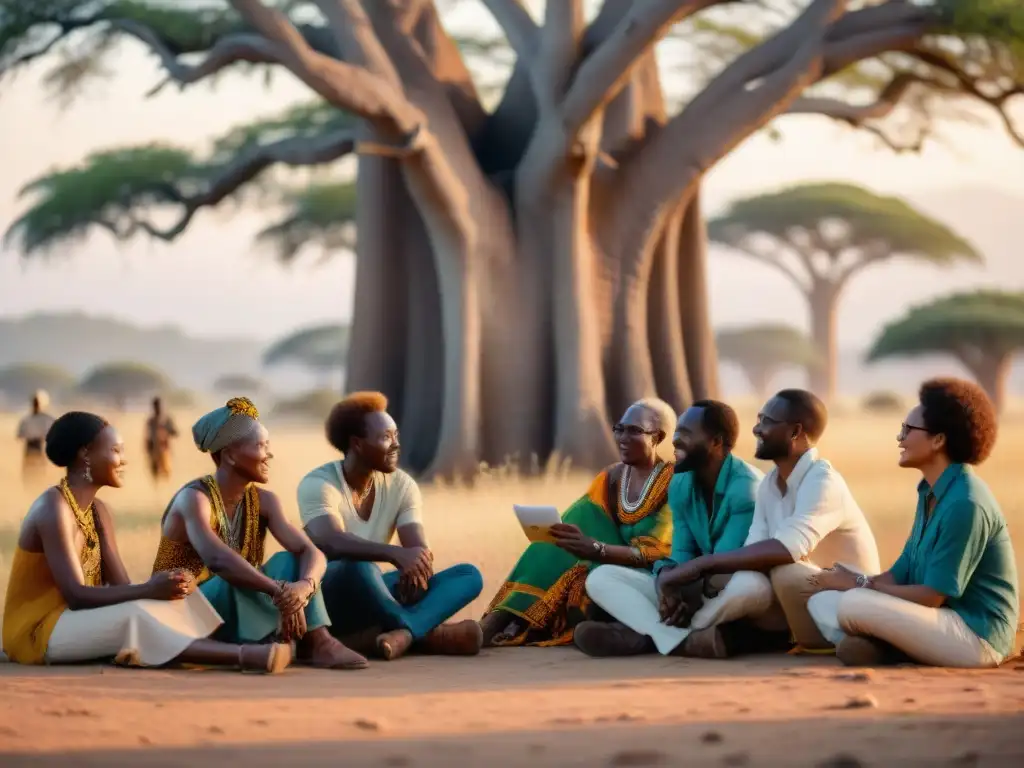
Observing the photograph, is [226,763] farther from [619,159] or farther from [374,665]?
[619,159]

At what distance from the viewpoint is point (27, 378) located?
54.5 metres

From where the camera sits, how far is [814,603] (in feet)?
21.5

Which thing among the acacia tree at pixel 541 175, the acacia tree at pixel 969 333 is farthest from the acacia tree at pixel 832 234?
the acacia tree at pixel 541 175

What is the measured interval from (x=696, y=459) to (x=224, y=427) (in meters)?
1.90

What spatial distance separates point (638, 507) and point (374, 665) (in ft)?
4.54

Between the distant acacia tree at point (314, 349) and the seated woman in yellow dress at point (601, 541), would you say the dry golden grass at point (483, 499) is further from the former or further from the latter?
the distant acacia tree at point (314, 349)

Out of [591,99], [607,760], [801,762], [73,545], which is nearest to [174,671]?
[73,545]

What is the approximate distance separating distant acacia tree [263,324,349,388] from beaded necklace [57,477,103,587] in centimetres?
4154

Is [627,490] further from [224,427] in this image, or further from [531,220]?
[531,220]

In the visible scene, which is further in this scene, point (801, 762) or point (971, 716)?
point (971, 716)

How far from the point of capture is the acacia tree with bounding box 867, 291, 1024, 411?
113 ft

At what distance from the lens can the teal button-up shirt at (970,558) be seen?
20.0 feet

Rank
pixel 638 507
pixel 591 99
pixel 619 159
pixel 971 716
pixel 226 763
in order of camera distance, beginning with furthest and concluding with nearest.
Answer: pixel 619 159 < pixel 591 99 < pixel 638 507 < pixel 971 716 < pixel 226 763

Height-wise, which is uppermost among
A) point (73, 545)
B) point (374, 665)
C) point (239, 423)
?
point (239, 423)
